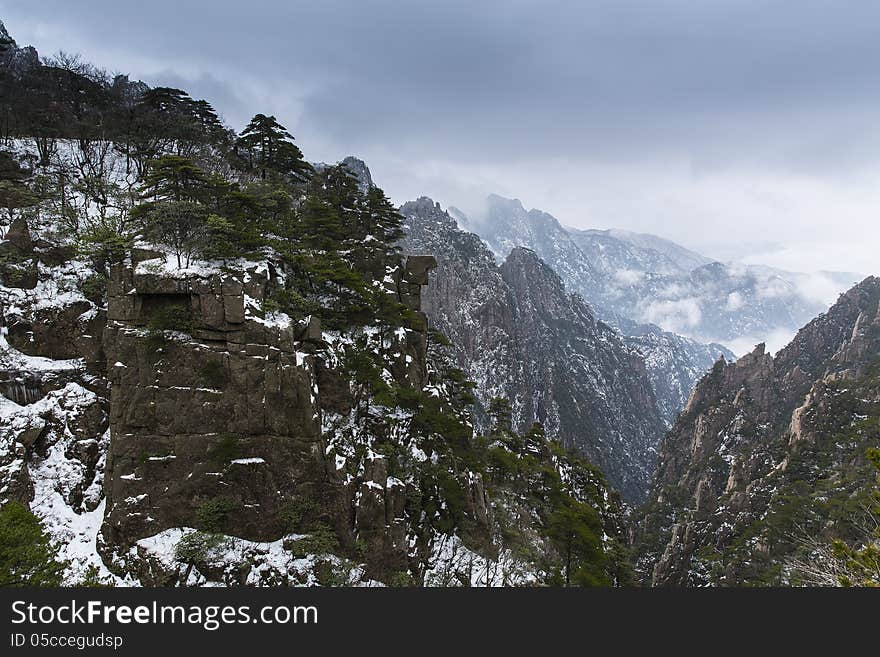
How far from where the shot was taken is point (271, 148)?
4544 cm

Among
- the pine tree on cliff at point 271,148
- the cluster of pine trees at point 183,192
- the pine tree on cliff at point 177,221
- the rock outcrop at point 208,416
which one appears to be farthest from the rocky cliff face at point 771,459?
the pine tree on cliff at point 271,148

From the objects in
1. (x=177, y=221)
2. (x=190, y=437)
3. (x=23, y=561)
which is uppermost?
(x=177, y=221)

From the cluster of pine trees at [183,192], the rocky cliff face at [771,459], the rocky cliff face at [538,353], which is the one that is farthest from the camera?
the rocky cliff face at [538,353]

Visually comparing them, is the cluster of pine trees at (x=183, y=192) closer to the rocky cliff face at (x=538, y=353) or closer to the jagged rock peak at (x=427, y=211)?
the rocky cliff face at (x=538, y=353)

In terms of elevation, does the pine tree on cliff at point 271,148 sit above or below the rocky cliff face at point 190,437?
A: above

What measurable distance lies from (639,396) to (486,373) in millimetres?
86379

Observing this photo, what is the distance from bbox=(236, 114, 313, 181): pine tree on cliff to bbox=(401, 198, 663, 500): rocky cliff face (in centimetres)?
7996

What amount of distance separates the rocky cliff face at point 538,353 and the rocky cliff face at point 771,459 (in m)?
34.4

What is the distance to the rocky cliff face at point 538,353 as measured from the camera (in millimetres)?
136125

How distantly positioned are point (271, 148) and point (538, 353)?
131 m

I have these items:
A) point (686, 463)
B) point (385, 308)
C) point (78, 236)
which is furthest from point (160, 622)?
point (686, 463)

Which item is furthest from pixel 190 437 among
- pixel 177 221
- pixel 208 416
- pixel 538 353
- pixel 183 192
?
pixel 538 353

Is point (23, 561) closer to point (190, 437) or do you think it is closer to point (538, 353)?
point (190, 437)

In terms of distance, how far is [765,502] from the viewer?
2163 inches
